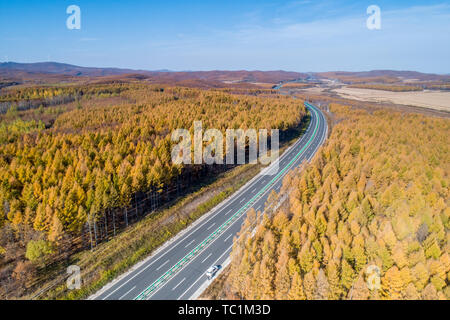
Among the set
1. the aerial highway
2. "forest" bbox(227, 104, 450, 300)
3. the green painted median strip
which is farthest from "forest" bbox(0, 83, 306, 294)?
"forest" bbox(227, 104, 450, 300)

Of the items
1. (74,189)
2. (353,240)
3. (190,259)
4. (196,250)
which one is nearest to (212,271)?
(190,259)

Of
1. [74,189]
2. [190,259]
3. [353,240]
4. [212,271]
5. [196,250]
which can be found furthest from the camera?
[196,250]

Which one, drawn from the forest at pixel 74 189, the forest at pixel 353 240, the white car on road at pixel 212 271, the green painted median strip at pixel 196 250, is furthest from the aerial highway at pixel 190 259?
the forest at pixel 74 189

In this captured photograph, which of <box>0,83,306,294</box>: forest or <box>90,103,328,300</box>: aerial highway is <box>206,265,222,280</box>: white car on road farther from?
<box>0,83,306,294</box>: forest

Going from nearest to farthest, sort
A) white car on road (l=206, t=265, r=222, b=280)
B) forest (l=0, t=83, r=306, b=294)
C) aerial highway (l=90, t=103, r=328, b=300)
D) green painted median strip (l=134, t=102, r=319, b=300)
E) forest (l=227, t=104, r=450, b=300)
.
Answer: forest (l=227, t=104, r=450, b=300)
aerial highway (l=90, t=103, r=328, b=300)
green painted median strip (l=134, t=102, r=319, b=300)
white car on road (l=206, t=265, r=222, b=280)
forest (l=0, t=83, r=306, b=294)

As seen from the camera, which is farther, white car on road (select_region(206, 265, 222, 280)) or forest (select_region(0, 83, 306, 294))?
forest (select_region(0, 83, 306, 294))

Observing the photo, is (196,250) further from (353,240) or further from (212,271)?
(353,240)
